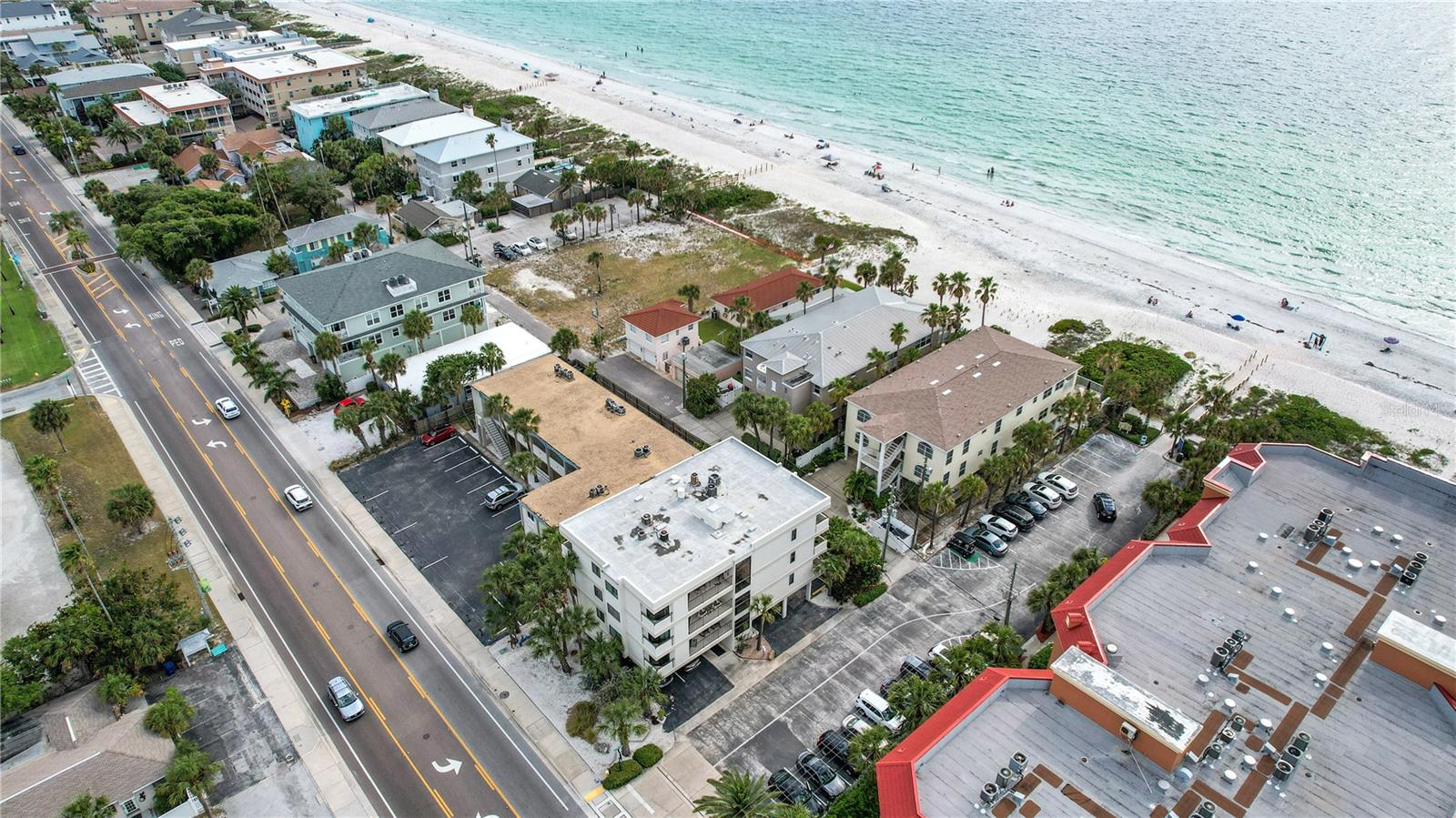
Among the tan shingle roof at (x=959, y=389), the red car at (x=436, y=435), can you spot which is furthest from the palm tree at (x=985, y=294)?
the red car at (x=436, y=435)

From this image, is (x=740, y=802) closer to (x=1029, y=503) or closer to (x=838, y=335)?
(x=1029, y=503)

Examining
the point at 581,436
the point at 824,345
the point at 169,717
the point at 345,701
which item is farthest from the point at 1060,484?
the point at 169,717

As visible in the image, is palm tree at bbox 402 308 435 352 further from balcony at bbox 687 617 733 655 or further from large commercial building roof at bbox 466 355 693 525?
balcony at bbox 687 617 733 655

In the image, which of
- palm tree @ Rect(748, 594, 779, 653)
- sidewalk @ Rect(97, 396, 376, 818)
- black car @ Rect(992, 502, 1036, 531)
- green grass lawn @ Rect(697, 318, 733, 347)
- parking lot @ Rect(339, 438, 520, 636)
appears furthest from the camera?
green grass lawn @ Rect(697, 318, 733, 347)

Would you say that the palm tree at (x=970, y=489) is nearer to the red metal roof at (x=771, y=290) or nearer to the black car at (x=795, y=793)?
the black car at (x=795, y=793)

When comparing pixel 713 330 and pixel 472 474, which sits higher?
pixel 713 330

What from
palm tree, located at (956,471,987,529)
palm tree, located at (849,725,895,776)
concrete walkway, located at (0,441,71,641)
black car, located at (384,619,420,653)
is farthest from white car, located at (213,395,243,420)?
palm tree, located at (956,471,987,529)
